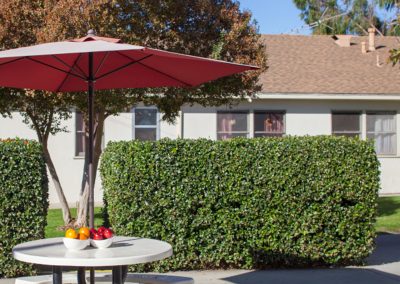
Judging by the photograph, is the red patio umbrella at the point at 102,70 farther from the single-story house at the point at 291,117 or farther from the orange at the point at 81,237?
the single-story house at the point at 291,117

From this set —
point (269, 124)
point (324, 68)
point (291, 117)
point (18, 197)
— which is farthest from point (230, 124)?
point (18, 197)

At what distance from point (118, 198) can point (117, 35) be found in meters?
2.99

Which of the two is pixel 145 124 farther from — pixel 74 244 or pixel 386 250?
pixel 74 244

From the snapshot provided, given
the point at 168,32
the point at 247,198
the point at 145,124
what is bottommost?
the point at 247,198

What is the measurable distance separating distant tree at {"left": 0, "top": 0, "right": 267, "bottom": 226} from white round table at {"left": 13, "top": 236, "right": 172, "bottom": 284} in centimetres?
450

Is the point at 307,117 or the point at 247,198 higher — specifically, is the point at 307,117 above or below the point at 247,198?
above

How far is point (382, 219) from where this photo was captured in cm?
1584

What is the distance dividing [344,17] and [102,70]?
32.7m

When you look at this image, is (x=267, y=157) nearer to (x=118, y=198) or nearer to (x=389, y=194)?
(x=118, y=198)

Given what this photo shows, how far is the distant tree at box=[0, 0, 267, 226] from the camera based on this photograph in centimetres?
1069

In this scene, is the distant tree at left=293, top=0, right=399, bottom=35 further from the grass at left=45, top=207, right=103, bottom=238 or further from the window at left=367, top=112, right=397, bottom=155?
the grass at left=45, top=207, right=103, bottom=238

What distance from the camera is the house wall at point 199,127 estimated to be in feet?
62.5

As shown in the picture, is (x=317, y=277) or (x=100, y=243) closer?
(x=100, y=243)

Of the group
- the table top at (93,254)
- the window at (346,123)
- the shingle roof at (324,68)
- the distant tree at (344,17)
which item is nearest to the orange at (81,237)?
the table top at (93,254)
